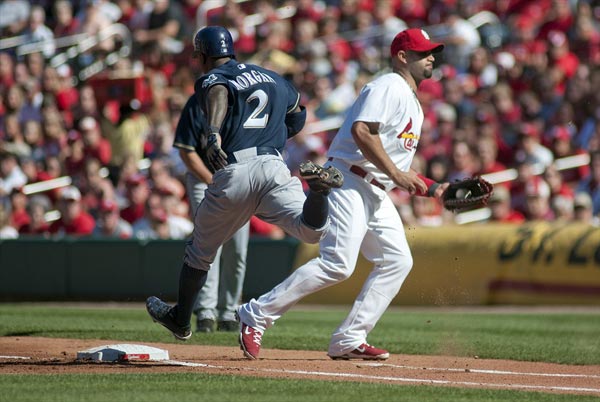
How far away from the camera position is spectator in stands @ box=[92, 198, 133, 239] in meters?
15.2

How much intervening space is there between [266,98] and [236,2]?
44.6 feet

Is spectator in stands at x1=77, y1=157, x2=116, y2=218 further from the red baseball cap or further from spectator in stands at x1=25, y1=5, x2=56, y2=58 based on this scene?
the red baseball cap

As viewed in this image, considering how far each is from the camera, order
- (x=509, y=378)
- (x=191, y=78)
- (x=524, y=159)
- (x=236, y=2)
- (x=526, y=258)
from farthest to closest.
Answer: (x=236, y=2) < (x=191, y=78) < (x=524, y=159) < (x=526, y=258) < (x=509, y=378)

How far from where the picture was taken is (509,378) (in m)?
7.69

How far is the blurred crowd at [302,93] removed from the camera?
15.6 m

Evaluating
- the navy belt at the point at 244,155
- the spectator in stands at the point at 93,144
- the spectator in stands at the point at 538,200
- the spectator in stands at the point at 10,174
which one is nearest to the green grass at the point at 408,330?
the spectator in stands at the point at 538,200

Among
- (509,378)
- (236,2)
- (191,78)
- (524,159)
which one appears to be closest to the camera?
(509,378)

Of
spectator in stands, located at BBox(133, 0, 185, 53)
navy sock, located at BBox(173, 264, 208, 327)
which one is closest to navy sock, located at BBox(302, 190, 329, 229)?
navy sock, located at BBox(173, 264, 208, 327)

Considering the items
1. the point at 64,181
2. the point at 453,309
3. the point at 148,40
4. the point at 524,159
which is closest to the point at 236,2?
the point at 148,40

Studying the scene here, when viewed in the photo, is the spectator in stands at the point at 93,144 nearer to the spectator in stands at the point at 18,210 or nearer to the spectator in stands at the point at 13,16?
the spectator in stands at the point at 18,210

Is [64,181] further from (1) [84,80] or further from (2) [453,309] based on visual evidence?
(2) [453,309]

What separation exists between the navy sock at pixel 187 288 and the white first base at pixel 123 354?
1.09ft

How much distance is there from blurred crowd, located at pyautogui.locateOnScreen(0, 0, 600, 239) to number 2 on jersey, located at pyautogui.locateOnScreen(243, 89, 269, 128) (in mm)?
6717

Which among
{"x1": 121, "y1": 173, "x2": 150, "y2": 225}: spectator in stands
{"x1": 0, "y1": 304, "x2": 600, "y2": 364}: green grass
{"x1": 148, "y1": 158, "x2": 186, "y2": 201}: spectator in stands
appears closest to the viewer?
{"x1": 0, "y1": 304, "x2": 600, "y2": 364}: green grass
